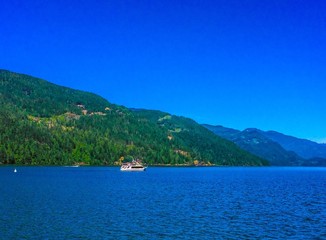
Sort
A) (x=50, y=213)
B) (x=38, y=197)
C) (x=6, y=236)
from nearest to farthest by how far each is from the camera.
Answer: (x=6, y=236)
(x=50, y=213)
(x=38, y=197)

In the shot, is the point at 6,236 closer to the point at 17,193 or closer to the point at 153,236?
the point at 153,236

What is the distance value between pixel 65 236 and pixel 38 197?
57.7m

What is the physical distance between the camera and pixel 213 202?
4747 inches

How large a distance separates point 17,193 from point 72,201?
28.4m

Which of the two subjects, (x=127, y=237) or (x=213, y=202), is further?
(x=213, y=202)

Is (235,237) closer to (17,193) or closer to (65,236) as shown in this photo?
(65,236)

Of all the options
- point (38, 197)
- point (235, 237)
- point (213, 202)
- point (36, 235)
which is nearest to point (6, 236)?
point (36, 235)

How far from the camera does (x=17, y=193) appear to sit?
133500mm

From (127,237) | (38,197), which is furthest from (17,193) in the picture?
(127,237)

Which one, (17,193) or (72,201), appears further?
(17,193)

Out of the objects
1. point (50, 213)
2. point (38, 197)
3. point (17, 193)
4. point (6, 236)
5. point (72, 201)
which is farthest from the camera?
point (17, 193)

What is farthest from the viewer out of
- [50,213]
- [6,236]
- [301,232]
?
[50,213]

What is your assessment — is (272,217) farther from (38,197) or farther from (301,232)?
(38,197)

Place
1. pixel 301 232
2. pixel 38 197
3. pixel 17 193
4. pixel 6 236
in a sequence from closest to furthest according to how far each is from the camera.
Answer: pixel 6 236
pixel 301 232
pixel 38 197
pixel 17 193
